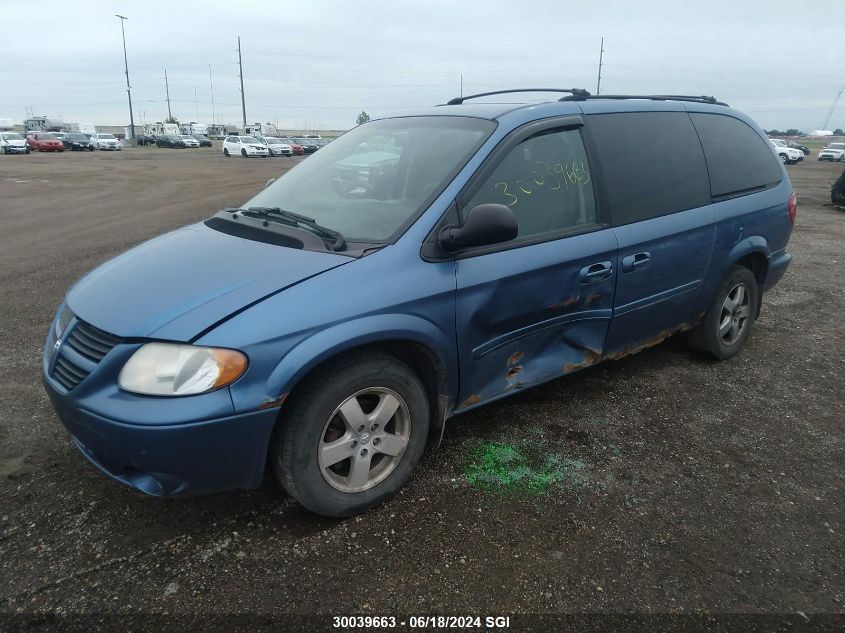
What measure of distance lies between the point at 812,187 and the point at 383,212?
21.9m

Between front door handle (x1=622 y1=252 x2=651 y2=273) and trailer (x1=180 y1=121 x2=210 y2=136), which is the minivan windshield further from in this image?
trailer (x1=180 y1=121 x2=210 y2=136)

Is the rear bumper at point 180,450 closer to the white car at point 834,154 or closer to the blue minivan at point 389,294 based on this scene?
the blue minivan at point 389,294

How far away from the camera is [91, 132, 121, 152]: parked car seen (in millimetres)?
45500

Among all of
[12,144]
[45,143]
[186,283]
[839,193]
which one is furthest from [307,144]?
[186,283]

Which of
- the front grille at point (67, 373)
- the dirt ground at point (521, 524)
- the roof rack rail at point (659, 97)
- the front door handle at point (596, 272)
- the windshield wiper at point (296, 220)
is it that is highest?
the roof rack rail at point (659, 97)

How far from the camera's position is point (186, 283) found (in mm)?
2443

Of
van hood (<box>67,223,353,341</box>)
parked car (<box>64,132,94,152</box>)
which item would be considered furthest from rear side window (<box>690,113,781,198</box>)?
parked car (<box>64,132,94,152</box>)

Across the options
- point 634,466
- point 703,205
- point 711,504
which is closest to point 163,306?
point 634,466

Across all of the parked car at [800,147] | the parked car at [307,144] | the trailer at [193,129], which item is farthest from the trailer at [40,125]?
the parked car at [800,147]

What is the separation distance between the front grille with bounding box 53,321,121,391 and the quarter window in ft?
5.34

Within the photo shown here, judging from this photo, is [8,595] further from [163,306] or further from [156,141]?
[156,141]

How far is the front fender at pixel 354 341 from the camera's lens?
7.24 feet

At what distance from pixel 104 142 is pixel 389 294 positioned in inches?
2020

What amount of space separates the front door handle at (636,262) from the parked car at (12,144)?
4512cm
